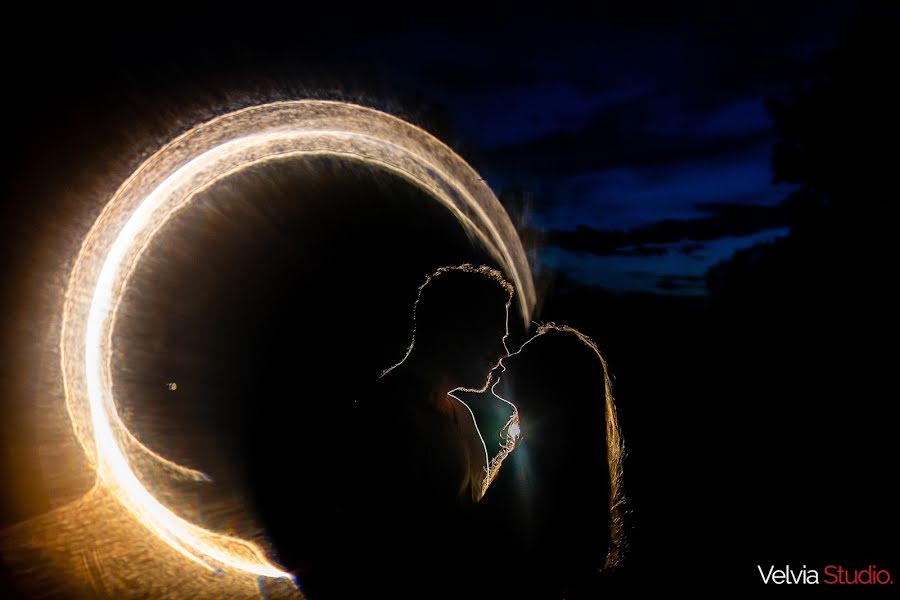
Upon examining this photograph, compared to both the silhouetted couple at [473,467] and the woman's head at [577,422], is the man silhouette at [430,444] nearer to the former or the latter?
the silhouetted couple at [473,467]

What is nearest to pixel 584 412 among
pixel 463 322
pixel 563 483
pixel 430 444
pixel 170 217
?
pixel 563 483

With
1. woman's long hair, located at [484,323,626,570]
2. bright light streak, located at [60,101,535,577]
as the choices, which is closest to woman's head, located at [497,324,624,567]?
woman's long hair, located at [484,323,626,570]

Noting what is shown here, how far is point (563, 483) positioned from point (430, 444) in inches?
41.7

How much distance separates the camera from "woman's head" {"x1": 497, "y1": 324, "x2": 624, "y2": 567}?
2.08 meters

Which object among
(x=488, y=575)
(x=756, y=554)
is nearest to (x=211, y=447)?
(x=488, y=575)

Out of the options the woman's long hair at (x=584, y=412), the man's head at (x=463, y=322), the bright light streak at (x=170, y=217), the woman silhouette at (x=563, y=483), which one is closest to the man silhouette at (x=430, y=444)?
the man's head at (x=463, y=322)

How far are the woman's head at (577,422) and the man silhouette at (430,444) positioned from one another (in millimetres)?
642

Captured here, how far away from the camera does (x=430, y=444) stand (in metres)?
3.03

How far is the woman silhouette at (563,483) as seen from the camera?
2.06 meters

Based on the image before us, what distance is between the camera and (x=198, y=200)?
2.62 m

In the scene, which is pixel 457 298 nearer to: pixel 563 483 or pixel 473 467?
pixel 473 467

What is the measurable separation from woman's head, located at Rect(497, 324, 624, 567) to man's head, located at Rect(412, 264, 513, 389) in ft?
2.14

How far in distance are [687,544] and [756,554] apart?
0.82 feet

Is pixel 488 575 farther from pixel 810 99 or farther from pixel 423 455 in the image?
pixel 810 99
